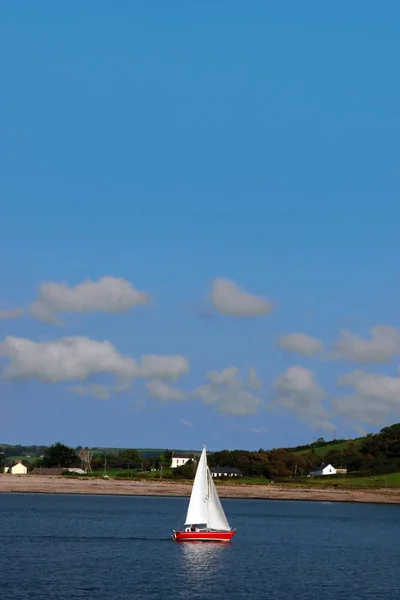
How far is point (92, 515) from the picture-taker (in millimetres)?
141000

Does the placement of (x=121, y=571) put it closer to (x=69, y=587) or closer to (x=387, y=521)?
(x=69, y=587)

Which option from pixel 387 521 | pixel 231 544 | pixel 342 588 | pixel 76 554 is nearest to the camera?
pixel 342 588

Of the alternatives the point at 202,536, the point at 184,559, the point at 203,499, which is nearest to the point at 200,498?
the point at 203,499

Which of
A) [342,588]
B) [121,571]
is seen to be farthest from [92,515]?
[342,588]

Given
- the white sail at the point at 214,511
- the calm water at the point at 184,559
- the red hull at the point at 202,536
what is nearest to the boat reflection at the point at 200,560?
the calm water at the point at 184,559

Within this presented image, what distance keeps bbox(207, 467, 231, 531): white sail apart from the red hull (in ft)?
2.57

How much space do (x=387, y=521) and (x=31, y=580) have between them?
300 ft

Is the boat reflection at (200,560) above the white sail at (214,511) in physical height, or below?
below

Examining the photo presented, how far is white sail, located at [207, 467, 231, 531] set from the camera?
96.8 meters

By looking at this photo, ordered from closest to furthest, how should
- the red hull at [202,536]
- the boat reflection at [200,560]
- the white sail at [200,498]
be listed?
the boat reflection at [200,560]
the white sail at [200,498]
the red hull at [202,536]

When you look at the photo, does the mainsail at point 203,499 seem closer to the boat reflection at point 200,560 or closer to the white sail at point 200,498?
the white sail at point 200,498

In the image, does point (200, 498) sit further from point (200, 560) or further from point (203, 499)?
point (200, 560)

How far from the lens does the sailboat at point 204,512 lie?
96562 mm

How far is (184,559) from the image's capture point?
8919 cm
